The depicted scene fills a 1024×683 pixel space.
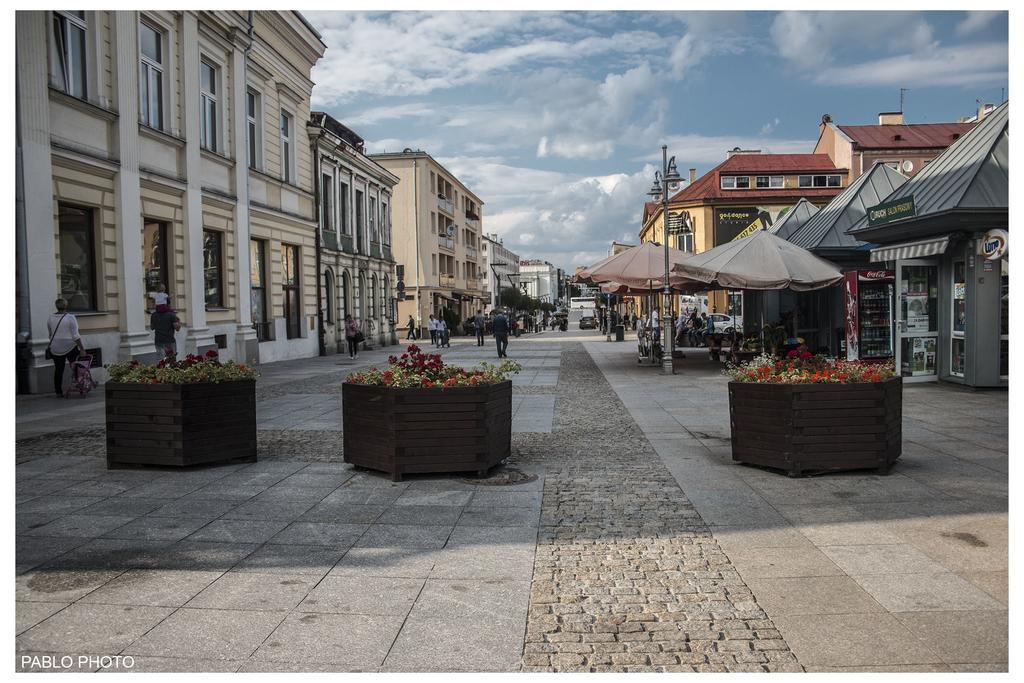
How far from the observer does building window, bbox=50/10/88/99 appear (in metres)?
15.0

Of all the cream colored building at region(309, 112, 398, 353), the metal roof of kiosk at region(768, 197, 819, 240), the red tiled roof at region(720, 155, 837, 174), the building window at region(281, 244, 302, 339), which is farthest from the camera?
the red tiled roof at region(720, 155, 837, 174)

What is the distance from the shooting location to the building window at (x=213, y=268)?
21.9 meters

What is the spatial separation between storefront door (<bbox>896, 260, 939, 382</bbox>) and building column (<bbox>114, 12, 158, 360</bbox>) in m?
15.2

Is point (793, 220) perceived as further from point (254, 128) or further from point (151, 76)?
point (151, 76)

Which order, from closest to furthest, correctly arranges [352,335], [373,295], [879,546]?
[879,546] < [352,335] < [373,295]

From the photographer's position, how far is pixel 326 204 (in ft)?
107

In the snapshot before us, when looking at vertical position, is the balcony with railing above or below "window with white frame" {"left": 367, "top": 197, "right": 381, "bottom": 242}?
above

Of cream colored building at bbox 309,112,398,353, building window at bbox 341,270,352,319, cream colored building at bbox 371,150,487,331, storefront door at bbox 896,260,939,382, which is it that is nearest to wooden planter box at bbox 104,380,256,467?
storefront door at bbox 896,260,939,382

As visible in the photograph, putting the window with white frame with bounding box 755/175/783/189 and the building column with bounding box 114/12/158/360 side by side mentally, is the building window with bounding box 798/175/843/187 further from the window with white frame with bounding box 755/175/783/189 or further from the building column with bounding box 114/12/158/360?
the building column with bounding box 114/12/158/360

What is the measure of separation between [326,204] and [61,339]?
19514 mm

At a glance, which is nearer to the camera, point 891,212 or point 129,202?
point 891,212

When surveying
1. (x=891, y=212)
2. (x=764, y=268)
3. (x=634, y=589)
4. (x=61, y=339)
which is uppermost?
(x=891, y=212)

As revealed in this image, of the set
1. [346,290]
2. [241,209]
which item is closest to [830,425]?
[241,209]
